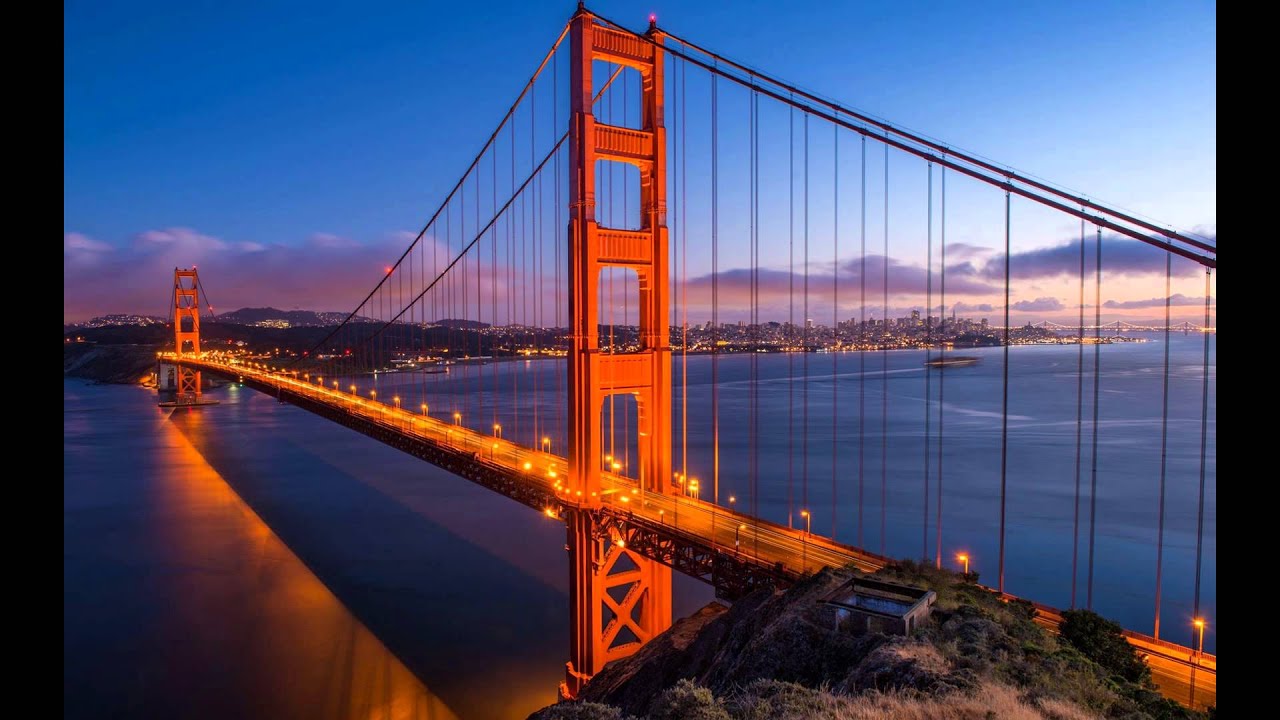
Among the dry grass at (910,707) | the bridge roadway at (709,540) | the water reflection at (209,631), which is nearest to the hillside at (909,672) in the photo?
the dry grass at (910,707)

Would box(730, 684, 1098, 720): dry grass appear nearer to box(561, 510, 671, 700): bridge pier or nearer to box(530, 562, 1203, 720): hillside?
box(530, 562, 1203, 720): hillside

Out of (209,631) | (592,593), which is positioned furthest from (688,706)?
(209,631)

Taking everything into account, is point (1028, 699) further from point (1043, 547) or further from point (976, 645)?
point (1043, 547)

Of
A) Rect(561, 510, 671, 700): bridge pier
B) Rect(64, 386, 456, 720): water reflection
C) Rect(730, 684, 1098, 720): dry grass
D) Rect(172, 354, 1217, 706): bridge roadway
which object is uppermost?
Rect(730, 684, 1098, 720): dry grass

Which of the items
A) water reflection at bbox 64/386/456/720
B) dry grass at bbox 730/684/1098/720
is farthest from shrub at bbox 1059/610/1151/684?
water reflection at bbox 64/386/456/720
